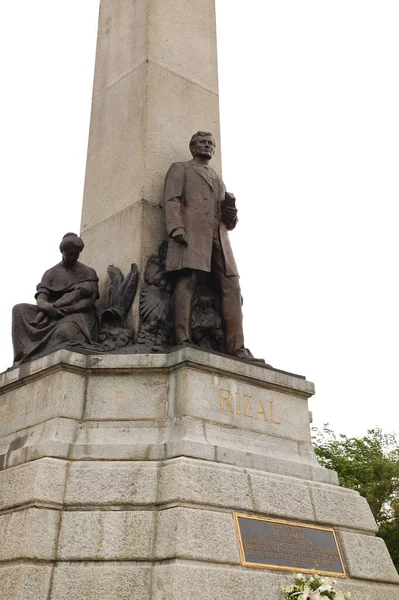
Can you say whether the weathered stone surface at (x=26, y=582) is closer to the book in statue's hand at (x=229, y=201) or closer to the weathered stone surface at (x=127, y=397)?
the weathered stone surface at (x=127, y=397)

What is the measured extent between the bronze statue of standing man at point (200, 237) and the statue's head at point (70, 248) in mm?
1244

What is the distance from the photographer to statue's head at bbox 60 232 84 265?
32.4ft

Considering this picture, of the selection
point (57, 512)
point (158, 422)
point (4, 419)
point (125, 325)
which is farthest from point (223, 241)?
point (57, 512)

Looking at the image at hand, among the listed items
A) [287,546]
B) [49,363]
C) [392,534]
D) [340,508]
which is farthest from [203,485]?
[392,534]

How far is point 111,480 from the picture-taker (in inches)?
302

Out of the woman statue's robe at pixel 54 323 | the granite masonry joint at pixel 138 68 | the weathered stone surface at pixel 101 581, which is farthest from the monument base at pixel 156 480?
the granite masonry joint at pixel 138 68

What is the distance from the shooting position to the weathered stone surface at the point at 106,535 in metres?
7.23

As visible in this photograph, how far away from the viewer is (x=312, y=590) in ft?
23.7

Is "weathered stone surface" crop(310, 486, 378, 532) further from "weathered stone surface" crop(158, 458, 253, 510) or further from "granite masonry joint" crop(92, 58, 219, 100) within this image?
"granite masonry joint" crop(92, 58, 219, 100)

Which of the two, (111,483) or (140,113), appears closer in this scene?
(111,483)

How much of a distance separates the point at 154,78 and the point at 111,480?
20.6 ft

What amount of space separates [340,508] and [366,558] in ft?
2.04

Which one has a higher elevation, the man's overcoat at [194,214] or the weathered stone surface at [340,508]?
the man's overcoat at [194,214]

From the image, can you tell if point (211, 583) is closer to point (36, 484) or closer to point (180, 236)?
point (36, 484)
